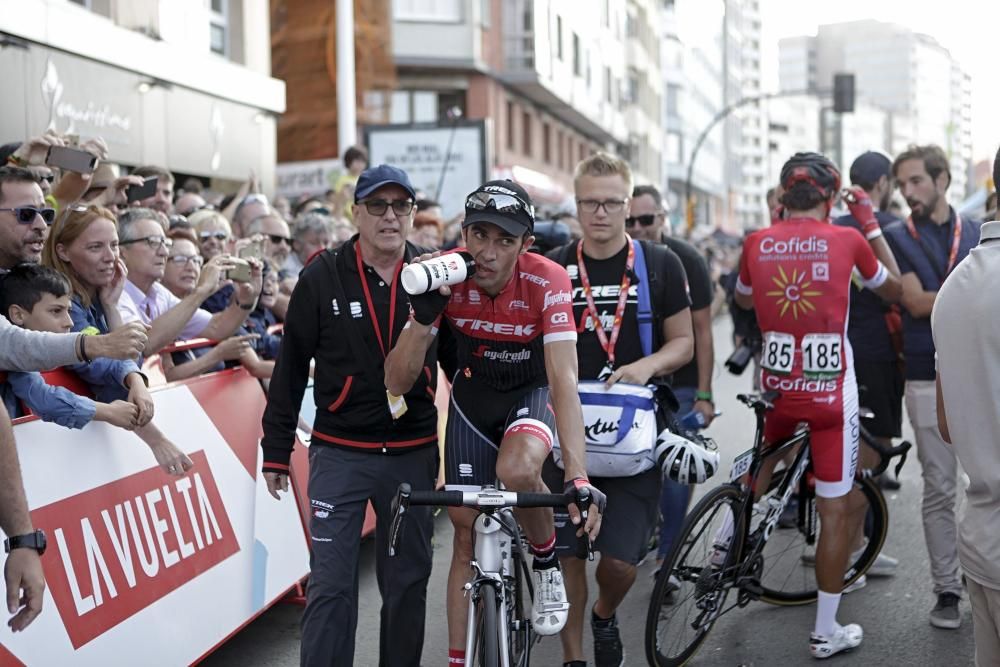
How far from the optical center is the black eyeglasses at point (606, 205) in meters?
5.20

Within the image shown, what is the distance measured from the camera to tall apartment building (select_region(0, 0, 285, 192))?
42.2 feet

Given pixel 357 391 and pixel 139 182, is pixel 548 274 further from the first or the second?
pixel 139 182

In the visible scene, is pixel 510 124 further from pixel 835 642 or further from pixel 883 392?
pixel 835 642

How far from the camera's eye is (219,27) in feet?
59.2

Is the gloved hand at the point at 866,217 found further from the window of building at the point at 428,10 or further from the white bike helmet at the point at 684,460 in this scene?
the window of building at the point at 428,10

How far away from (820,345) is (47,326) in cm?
332

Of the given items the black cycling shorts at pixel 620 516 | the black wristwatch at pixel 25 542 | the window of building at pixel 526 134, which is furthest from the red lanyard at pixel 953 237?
the window of building at pixel 526 134

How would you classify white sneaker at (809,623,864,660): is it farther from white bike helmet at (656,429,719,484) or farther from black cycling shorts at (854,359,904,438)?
black cycling shorts at (854,359,904,438)

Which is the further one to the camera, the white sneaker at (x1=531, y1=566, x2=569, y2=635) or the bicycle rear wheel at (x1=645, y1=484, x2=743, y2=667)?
the bicycle rear wheel at (x1=645, y1=484, x2=743, y2=667)

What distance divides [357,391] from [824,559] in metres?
2.36

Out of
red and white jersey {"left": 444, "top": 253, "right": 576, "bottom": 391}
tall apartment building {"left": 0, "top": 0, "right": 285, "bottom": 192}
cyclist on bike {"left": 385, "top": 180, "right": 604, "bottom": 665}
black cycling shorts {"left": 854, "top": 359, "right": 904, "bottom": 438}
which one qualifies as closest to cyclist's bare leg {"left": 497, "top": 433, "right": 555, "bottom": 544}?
cyclist on bike {"left": 385, "top": 180, "right": 604, "bottom": 665}

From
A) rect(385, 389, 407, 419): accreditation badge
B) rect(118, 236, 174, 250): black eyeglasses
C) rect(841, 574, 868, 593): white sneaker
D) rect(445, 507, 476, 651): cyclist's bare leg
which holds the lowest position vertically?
rect(841, 574, 868, 593): white sneaker

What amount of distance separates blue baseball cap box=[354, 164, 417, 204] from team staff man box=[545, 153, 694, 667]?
104cm

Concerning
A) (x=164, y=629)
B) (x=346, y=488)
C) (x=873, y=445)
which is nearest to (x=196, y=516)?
(x=164, y=629)
